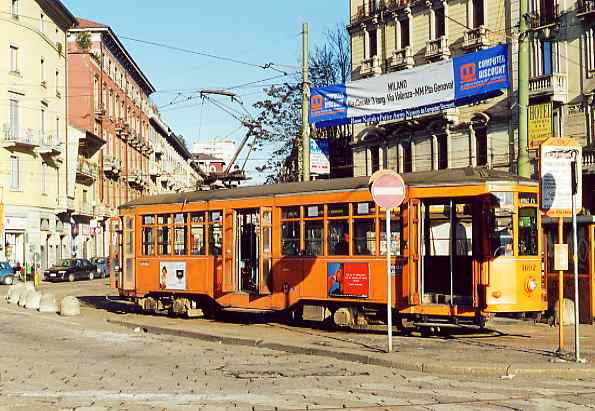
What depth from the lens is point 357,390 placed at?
10.5 metres

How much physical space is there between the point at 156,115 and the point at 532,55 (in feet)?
220

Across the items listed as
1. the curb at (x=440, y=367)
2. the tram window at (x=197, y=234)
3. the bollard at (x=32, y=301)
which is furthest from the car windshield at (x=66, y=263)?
the curb at (x=440, y=367)

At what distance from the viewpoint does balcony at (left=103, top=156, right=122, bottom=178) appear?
69.8 meters

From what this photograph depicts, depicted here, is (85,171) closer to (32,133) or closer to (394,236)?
(32,133)

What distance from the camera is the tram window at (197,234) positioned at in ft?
67.0

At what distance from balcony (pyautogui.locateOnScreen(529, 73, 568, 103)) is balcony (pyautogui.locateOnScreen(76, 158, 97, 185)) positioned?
35.4m

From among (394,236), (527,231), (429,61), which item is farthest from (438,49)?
(527,231)

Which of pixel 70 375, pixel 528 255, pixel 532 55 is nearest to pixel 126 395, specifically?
pixel 70 375

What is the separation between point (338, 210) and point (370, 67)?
107 feet

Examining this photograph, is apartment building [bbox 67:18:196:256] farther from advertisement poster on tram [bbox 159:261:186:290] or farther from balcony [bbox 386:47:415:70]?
→ advertisement poster on tram [bbox 159:261:186:290]

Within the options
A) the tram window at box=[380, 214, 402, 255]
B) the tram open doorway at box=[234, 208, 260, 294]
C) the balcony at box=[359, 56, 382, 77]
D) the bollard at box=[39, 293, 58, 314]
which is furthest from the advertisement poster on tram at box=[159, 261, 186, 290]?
the balcony at box=[359, 56, 382, 77]

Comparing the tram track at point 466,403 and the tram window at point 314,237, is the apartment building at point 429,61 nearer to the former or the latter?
the tram window at point 314,237

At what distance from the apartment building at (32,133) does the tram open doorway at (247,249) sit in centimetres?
3204

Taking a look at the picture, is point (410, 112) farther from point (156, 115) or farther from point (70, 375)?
point (156, 115)
